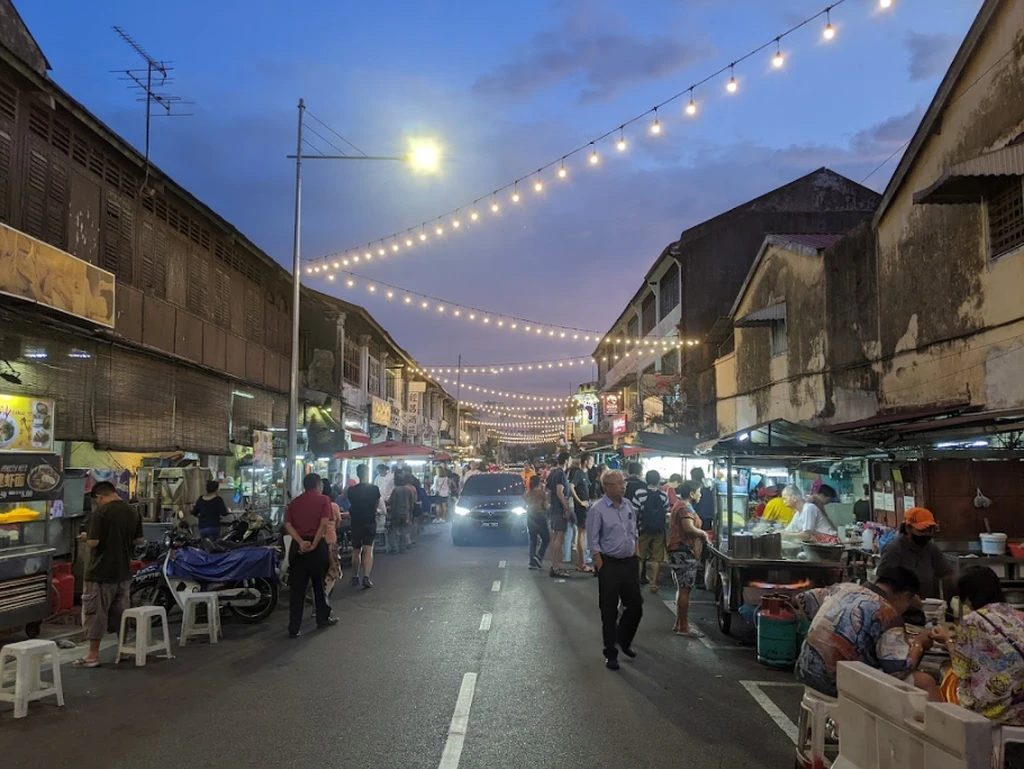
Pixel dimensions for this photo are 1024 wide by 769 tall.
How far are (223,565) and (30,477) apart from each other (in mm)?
2716

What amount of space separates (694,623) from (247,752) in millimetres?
6567

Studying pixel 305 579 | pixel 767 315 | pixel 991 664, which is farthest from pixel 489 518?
pixel 991 664

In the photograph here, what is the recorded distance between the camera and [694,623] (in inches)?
419

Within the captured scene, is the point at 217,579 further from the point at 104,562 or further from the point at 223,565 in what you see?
the point at 104,562

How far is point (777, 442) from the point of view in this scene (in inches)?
444

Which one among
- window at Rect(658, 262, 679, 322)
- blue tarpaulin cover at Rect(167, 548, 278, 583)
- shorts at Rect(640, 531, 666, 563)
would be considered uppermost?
window at Rect(658, 262, 679, 322)

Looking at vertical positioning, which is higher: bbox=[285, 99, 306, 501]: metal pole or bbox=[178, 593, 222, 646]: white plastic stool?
bbox=[285, 99, 306, 501]: metal pole

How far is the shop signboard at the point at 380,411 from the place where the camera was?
120ft

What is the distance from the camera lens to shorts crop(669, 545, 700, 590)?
9.79 metres

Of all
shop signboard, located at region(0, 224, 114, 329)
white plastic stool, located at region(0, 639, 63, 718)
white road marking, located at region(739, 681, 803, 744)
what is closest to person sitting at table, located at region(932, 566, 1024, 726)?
white road marking, located at region(739, 681, 803, 744)

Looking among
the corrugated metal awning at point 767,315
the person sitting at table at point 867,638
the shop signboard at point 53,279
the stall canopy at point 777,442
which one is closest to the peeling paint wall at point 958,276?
the stall canopy at point 777,442

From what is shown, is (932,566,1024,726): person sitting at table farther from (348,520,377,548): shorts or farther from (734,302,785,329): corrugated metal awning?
(734,302,785,329): corrugated metal awning

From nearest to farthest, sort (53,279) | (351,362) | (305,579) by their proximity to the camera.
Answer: (305,579) → (53,279) → (351,362)

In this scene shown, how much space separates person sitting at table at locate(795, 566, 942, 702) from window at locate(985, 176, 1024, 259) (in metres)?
8.40
